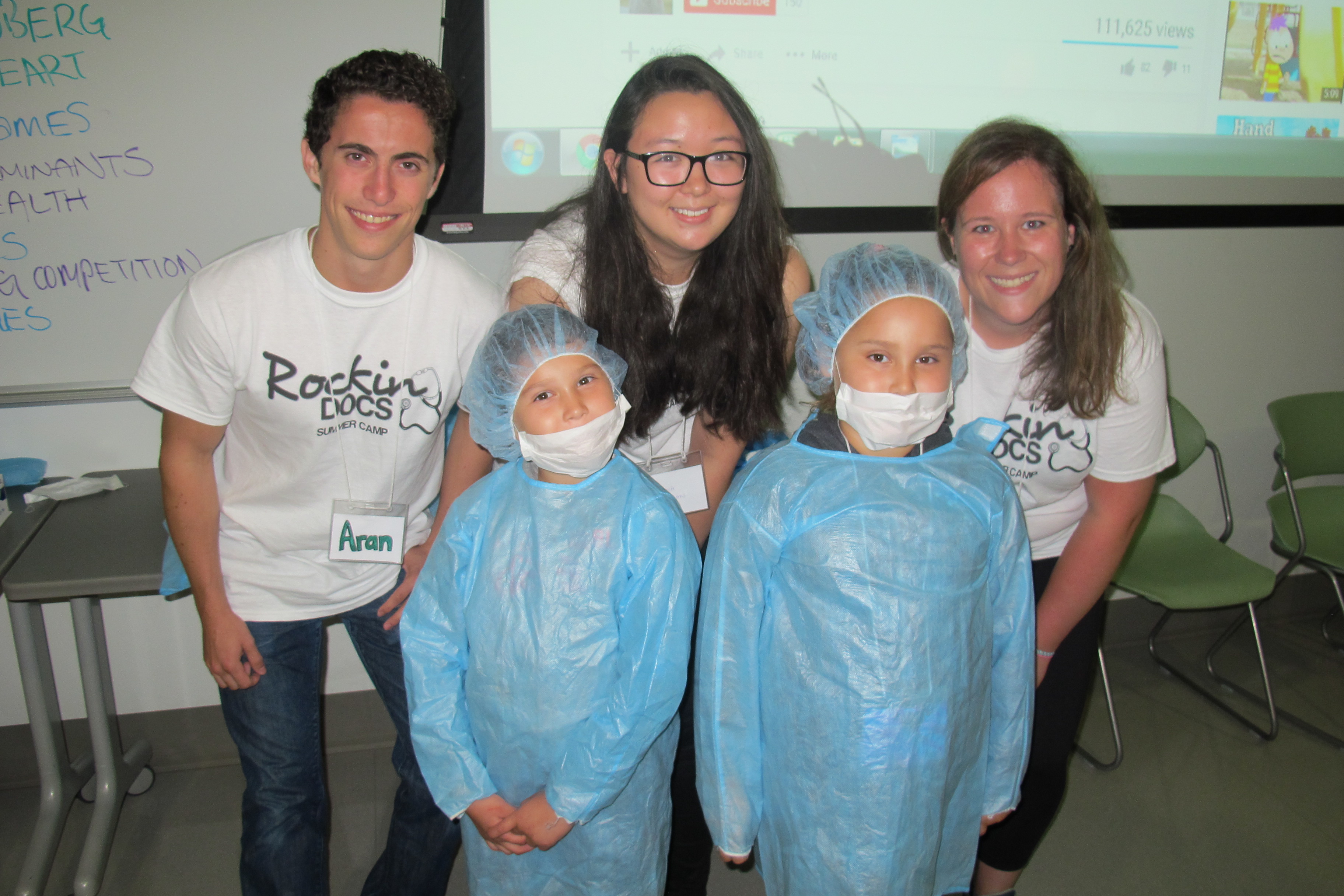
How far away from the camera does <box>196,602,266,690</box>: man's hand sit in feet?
5.36

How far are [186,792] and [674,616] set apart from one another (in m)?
2.12

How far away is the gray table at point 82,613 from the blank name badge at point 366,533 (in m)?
0.55

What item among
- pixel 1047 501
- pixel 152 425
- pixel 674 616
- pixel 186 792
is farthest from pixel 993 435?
pixel 186 792

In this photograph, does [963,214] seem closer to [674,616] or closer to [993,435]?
[993,435]

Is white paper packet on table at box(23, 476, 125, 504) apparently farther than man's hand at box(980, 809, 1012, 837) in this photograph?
Yes

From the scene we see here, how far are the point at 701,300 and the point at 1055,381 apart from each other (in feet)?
2.41

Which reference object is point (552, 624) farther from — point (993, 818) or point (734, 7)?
point (734, 7)

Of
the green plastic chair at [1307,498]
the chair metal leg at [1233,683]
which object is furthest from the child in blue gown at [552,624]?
the green plastic chair at [1307,498]

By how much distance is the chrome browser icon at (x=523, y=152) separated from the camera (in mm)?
2391

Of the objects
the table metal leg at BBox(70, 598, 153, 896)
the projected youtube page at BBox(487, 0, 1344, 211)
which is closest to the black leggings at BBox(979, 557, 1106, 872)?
A: the projected youtube page at BBox(487, 0, 1344, 211)

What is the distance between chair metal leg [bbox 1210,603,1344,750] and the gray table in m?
3.43

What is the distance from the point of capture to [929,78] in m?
2.56

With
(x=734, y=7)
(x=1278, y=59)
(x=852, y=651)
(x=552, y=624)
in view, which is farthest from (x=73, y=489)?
(x=1278, y=59)

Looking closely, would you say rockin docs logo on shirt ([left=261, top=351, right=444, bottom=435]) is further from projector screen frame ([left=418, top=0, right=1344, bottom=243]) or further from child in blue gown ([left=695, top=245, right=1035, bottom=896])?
projector screen frame ([left=418, top=0, right=1344, bottom=243])
